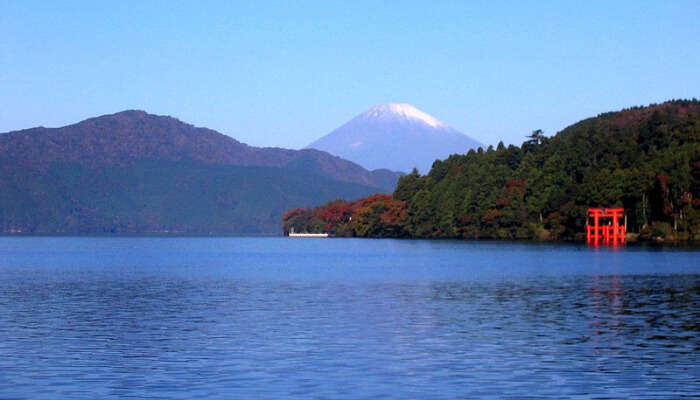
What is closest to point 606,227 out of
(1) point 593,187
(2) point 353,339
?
(1) point 593,187

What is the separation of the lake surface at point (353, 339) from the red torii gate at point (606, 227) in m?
92.2

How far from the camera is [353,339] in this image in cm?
3419

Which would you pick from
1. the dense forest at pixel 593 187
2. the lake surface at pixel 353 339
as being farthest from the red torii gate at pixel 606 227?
the lake surface at pixel 353 339

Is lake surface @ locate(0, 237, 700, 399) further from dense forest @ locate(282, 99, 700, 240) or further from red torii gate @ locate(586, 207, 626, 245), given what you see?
red torii gate @ locate(586, 207, 626, 245)

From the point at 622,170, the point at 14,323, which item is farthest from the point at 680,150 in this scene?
the point at 14,323

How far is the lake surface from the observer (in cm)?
2530

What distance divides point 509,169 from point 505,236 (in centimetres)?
1820

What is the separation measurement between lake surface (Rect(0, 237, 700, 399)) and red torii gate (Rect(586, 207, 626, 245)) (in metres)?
92.2

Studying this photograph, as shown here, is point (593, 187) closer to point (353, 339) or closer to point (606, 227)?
point (606, 227)

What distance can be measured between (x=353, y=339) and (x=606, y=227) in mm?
131291

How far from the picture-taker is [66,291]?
191ft

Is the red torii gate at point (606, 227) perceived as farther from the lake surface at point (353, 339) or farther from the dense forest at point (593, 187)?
the lake surface at point (353, 339)

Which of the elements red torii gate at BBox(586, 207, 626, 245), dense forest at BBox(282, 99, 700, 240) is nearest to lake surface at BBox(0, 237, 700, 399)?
dense forest at BBox(282, 99, 700, 240)

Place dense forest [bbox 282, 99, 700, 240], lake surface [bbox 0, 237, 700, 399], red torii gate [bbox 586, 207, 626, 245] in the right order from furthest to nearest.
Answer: red torii gate [bbox 586, 207, 626, 245] → dense forest [bbox 282, 99, 700, 240] → lake surface [bbox 0, 237, 700, 399]
